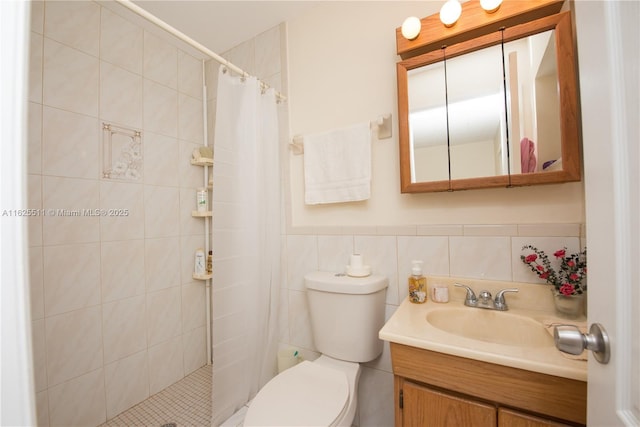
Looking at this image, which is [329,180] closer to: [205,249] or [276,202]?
[276,202]

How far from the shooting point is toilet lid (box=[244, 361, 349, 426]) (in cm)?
87

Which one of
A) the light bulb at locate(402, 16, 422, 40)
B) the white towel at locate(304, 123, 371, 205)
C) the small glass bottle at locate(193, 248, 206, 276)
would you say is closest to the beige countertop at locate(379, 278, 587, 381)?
the white towel at locate(304, 123, 371, 205)

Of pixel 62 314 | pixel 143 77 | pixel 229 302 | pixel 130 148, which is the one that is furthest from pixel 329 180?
pixel 62 314

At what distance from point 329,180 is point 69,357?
155 centimetres

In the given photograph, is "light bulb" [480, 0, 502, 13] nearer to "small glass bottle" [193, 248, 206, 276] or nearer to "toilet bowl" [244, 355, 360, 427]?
"toilet bowl" [244, 355, 360, 427]

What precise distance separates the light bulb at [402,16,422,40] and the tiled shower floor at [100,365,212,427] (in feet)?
6.88

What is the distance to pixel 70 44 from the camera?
1322 millimetres

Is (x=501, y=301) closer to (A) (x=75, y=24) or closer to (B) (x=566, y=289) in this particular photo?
(B) (x=566, y=289)

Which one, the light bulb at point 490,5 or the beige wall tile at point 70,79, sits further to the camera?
the beige wall tile at point 70,79

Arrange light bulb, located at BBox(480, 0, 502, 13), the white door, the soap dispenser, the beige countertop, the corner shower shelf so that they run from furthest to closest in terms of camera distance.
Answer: the corner shower shelf
the soap dispenser
light bulb, located at BBox(480, 0, 502, 13)
the beige countertop
the white door

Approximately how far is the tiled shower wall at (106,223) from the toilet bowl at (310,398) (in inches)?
39.9

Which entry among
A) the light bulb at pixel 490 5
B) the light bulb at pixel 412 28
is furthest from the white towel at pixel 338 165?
the light bulb at pixel 490 5

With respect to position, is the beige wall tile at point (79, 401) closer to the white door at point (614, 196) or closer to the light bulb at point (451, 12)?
the white door at point (614, 196)

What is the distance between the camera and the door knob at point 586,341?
1.39ft
